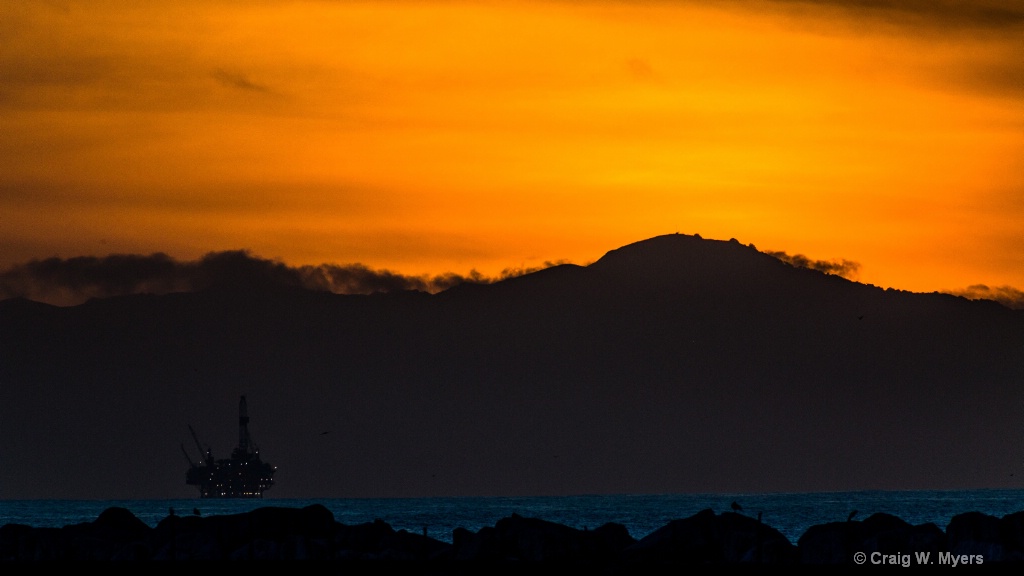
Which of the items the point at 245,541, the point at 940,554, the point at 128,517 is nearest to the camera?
the point at 940,554

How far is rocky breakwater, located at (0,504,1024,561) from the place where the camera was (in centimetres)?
6575

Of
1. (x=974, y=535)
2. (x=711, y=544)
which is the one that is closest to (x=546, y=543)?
(x=711, y=544)

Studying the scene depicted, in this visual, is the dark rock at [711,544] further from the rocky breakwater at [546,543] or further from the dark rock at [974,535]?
the dark rock at [974,535]

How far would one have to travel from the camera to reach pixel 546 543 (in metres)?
69.0

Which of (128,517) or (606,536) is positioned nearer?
(606,536)

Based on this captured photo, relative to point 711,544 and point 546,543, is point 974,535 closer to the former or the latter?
point 711,544

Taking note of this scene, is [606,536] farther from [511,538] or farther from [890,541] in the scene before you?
[890,541]

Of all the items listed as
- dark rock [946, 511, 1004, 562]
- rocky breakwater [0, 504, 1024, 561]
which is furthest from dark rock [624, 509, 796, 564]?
dark rock [946, 511, 1004, 562]

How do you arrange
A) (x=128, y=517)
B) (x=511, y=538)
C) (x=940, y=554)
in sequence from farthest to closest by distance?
(x=128, y=517)
(x=511, y=538)
(x=940, y=554)

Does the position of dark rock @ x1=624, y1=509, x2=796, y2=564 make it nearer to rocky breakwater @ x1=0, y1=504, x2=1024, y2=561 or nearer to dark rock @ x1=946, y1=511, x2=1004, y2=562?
rocky breakwater @ x1=0, y1=504, x2=1024, y2=561

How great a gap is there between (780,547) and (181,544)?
24.7 metres

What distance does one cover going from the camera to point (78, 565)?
57.0 meters

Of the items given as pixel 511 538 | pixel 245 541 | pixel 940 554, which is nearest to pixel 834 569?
pixel 940 554

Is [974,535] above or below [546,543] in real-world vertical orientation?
above
